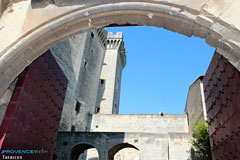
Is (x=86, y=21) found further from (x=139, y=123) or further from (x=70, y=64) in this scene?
(x=139, y=123)

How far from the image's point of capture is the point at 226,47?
1908 mm

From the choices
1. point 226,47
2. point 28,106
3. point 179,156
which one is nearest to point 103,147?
point 179,156

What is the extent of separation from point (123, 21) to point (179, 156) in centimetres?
881

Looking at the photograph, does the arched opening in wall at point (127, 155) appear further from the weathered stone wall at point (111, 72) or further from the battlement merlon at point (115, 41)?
the battlement merlon at point (115, 41)

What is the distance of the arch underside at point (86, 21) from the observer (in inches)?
81.8

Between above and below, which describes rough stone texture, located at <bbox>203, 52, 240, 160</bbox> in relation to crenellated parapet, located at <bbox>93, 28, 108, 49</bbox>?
below

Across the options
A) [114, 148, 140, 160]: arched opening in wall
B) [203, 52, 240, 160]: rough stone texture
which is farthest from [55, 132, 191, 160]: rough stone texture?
[203, 52, 240, 160]: rough stone texture

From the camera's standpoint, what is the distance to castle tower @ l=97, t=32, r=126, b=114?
1992 centimetres

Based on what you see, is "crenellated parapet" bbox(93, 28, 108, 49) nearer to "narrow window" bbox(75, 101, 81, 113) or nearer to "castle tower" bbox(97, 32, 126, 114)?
"castle tower" bbox(97, 32, 126, 114)

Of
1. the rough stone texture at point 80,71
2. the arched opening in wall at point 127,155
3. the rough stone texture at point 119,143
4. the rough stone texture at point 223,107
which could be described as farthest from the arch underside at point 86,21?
Answer: the arched opening in wall at point 127,155

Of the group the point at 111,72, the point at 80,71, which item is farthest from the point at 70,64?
the point at 111,72

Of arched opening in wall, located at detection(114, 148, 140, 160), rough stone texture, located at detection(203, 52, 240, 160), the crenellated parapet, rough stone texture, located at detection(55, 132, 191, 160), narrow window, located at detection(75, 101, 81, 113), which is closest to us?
rough stone texture, located at detection(203, 52, 240, 160)

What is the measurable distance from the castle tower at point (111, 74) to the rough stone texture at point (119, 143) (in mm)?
8383

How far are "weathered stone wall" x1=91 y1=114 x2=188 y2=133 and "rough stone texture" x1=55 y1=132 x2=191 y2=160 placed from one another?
4.99 metres
